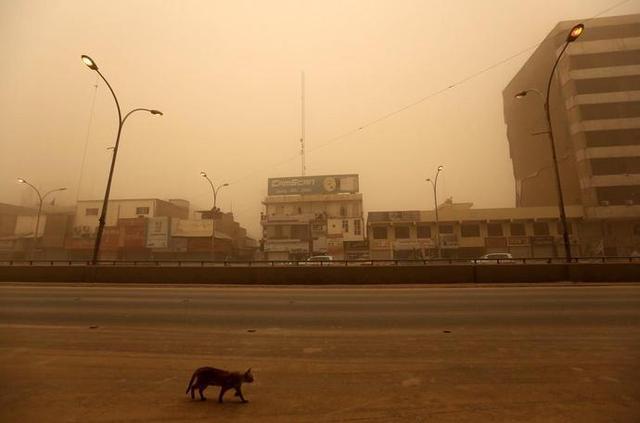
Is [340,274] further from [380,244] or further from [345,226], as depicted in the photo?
[345,226]

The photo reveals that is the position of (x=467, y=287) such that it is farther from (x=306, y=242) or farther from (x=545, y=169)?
(x=545, y=169)

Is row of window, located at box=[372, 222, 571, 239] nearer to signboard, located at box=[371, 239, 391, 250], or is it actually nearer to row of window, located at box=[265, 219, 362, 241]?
signboard, located at box=[371, 239, 391, 250]

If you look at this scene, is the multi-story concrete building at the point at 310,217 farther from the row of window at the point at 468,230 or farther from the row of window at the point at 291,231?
the row of window at the point at 468,230

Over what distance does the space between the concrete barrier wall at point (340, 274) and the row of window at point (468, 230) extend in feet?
127

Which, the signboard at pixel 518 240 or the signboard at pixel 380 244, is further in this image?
the signboard at pixel 380 244

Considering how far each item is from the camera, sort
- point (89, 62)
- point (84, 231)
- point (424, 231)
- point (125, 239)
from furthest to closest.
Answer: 1. point (84, 231)
2. point (125, 239)
3. point (424, 231)
4. point (89, 62)

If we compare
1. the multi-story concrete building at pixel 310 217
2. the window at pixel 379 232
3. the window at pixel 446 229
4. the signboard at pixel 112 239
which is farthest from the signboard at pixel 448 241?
the signboard at pixel 112 239

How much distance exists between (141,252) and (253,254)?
2144cm

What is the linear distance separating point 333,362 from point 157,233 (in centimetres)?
6303

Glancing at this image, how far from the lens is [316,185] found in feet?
249

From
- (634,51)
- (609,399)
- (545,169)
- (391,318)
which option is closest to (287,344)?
(391,318)

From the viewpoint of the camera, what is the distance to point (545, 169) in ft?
230

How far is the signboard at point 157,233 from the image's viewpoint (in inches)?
2398

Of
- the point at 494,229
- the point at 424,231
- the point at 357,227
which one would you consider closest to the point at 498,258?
the point at 424,231
